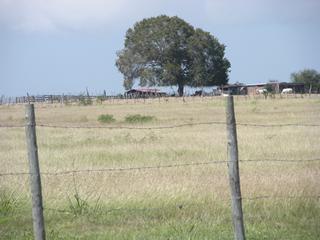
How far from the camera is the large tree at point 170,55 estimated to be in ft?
314

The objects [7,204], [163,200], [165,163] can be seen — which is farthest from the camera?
[165,163]

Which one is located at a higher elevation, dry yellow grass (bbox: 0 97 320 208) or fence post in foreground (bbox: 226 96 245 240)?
fence post in foreground (bbox: 226 96 245 240)

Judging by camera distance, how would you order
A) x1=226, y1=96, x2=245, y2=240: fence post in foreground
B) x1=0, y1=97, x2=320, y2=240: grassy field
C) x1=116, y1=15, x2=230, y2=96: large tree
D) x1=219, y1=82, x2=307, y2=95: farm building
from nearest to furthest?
1. x1=226, y1=96, x2=245, y2=240: fence post in foreground
2. x1=0, y1=97, x2=320, y2=240: grassy field
3. x1=116, y1=15, x2=230, y2=96: large tree
4. x1=219, y1=82, x2=307, y2=95: farm building

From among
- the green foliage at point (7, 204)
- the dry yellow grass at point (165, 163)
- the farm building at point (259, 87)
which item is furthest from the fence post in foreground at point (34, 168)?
the farm building at point (259, 87)

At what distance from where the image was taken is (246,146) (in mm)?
17453

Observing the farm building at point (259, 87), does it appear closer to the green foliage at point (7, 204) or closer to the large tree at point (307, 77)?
the large tree at point (307, 77)

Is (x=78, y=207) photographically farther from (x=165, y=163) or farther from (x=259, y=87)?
(x=259, y=87)

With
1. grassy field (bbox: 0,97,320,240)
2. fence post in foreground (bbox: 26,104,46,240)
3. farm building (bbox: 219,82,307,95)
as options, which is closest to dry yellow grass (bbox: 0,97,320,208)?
grassy field (bbox: 0,97,320,240)

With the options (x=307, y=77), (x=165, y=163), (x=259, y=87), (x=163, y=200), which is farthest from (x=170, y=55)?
(x=163, y=200)

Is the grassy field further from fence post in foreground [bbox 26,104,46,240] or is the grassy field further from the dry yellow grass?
fence post in foreground [bbox 26,104,46,240]

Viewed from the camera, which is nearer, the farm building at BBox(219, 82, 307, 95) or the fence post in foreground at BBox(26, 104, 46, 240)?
the fence post in foreground at BBox(26, 104, 46, 240)

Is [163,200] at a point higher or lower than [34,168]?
lower

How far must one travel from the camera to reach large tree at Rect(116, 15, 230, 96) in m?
95.7

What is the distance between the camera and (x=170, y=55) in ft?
318
